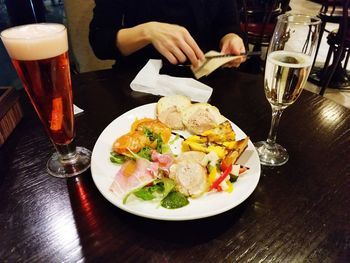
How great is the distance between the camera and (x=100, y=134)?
2.57 ft

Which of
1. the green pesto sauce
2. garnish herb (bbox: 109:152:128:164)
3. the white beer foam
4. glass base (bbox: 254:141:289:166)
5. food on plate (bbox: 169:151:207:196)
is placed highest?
the white beer foam

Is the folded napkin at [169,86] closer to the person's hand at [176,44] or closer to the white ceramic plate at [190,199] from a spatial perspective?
the person's hand at [176,44]

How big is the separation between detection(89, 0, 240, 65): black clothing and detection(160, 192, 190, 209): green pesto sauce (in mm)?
897

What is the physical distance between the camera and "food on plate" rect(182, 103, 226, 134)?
784 mm

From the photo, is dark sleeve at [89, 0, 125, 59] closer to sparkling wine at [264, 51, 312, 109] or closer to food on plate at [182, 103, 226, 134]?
food on plate at [182, 103, 226, 134]

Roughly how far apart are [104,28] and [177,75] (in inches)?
18.0

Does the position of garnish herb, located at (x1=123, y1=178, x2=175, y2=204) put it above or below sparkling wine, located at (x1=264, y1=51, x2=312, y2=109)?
below

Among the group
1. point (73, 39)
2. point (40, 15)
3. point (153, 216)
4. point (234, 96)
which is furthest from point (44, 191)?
point (40, 15)

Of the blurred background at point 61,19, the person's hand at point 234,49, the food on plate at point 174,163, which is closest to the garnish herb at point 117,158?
the food on plate at point 174,163

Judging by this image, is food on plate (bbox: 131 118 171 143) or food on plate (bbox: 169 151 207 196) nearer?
food on plate (bbox: 169 151 207 196)

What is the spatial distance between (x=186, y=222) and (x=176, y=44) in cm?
75

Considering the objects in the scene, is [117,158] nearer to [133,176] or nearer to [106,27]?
[133,176]

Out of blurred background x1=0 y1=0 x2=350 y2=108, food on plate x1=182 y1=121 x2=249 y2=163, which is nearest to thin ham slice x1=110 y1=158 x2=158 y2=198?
food on plate x1=182 y1=121 x2=249 y2=163

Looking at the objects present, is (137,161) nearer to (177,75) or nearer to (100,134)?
(100,134)
